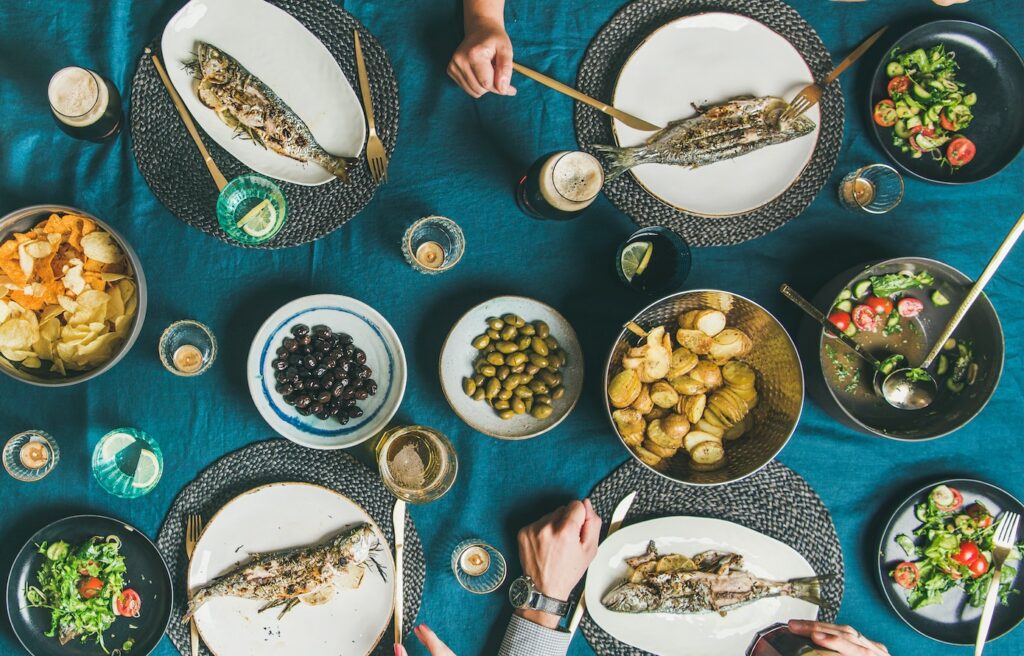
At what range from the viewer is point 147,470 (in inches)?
60.4

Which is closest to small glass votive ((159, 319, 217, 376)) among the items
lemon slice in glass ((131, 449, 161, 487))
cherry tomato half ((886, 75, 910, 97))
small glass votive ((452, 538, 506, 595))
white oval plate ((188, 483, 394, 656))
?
lemon slice in glass ((131, 449, 161, 487))

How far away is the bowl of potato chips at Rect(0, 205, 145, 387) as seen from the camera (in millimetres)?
1452

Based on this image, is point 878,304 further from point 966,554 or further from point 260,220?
point 260,220

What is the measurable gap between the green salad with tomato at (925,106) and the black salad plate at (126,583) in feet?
6.50

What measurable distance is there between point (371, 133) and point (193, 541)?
101 cm

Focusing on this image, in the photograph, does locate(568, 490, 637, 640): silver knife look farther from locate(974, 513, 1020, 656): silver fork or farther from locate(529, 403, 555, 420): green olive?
locate(974, 513, 1020, 656): silver fork

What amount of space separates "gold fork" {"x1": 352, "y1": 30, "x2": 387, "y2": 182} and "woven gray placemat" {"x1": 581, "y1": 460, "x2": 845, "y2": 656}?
899 mm

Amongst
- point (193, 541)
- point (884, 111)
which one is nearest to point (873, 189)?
point (884, 111)

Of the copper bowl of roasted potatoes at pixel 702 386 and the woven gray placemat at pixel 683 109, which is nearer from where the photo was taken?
the copper bowl of roasted potatoes at pixel 702 386

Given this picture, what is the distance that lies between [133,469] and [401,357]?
2.15 feet

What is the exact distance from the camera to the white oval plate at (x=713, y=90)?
158cm

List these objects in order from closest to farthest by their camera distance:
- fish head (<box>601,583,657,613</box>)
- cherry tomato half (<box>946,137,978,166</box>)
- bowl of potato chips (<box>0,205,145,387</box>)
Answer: bowl of potato chips (<box>0,205,145,387</box>) < fish head (<box>601,583,657,613</box>) < cherry tomato half (<box>946,137,978,166</box>)

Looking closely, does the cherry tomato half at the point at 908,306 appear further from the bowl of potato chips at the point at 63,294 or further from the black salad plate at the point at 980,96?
the bowl of potato chips at the point at 63,294

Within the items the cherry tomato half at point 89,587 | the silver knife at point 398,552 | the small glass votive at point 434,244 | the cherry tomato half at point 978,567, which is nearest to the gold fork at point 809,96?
the small glass votive at point 434,244
